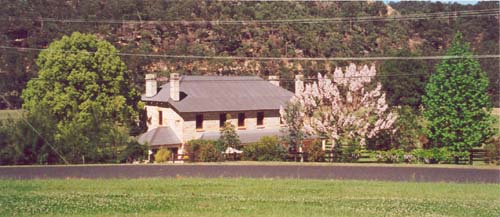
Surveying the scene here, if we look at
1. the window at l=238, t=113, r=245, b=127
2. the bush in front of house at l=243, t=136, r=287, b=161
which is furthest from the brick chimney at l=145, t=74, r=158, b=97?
the bush in front of house at l=243, t=136, r=287, b=161

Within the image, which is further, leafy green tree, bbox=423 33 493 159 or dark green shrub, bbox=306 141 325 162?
leafy green tree, bbox=423 33 493 159

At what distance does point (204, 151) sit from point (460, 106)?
814 inches

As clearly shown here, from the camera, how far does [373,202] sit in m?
14.7

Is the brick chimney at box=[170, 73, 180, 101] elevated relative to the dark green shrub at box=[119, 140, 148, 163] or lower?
elevated

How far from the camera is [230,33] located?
105 metres

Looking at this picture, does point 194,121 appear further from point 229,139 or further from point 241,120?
point 229,139

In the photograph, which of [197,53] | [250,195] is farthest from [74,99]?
[197,53]

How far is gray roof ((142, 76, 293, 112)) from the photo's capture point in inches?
1766

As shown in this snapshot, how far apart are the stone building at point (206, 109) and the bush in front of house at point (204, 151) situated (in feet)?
16.0

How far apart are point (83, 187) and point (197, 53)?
240 feet

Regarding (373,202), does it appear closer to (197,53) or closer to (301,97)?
(301,97)

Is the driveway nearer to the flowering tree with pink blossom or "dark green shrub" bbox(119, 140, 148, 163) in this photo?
"dark green shrub" bbox(119, 140, 148, 163)

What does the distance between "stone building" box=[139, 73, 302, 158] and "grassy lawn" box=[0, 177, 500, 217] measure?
72.6 feet

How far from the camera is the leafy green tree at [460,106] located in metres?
41.2
